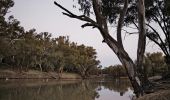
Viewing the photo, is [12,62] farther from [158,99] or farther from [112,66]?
[112,66]

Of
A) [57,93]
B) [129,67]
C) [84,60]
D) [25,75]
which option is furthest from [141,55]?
[84,60]

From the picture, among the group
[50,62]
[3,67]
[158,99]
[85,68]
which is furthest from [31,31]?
[158,99]

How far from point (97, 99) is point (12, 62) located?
43.2 m

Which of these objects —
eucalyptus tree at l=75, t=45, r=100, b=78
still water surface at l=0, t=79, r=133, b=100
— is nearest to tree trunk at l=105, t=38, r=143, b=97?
still water surface at l=0, t=79, r=133, b=100

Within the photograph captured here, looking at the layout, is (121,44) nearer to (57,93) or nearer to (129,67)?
(129,67)

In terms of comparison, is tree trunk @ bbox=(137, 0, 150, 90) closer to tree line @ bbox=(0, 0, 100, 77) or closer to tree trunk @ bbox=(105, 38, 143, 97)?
tree trunk @ bbox=(105, 38, 143, 97)

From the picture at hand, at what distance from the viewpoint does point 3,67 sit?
6284cm

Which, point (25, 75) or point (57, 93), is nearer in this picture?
point (57, 93)

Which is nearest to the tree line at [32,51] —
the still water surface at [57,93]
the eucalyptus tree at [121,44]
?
the still water surface at [57,93]

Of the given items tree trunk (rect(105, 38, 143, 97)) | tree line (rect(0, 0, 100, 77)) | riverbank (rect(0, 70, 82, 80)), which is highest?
tree line (rect(0, 0, 100, 77))

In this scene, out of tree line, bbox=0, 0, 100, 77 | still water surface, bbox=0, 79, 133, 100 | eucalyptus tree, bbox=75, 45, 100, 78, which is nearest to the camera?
still water surface, bbox=0, 79, 133, 100

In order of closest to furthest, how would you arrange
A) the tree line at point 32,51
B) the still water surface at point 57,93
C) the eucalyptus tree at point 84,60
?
the still water surface at point 57,93 → the tree line at point 32,51 → the eucalyptus tree at point 84,60

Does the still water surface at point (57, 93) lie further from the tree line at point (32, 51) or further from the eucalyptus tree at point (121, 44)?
the tree line at point (32, 51)

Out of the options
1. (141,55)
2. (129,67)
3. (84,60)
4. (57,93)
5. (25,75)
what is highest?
(84,60)
